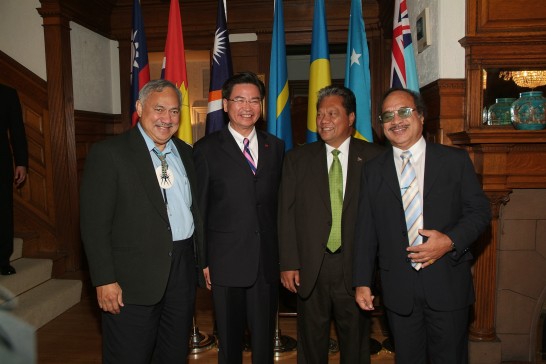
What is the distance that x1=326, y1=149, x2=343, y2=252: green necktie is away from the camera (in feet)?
7.18

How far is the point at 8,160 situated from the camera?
137 inches

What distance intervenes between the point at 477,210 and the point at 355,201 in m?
0.56

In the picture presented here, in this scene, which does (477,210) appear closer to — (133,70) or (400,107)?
(400,107)

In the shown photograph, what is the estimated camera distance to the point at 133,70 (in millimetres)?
3264

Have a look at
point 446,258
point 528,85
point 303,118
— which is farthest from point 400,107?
point 303,118

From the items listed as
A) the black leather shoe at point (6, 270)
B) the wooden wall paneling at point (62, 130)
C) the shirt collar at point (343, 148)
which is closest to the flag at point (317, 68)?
the shirt collar at point (343, 148)

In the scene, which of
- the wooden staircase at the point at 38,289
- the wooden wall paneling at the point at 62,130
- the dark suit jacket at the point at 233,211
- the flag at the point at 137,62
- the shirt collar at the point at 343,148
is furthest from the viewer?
the wooden wall paneling at the point at 62,130

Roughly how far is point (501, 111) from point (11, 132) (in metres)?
3.56

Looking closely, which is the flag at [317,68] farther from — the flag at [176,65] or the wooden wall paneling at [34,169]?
the wooden wall paneling at [34,169]

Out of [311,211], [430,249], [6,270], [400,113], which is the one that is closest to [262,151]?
[311,211]

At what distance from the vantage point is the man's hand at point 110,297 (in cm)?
183

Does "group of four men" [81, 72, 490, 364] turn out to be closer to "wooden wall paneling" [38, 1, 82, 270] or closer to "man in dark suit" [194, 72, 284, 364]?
"man in dark suit" [194, 72, 284, 364]

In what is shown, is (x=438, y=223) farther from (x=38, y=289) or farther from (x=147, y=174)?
(x=38, y=289)

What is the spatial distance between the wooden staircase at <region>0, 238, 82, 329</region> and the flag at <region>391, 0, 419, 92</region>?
123 inches
